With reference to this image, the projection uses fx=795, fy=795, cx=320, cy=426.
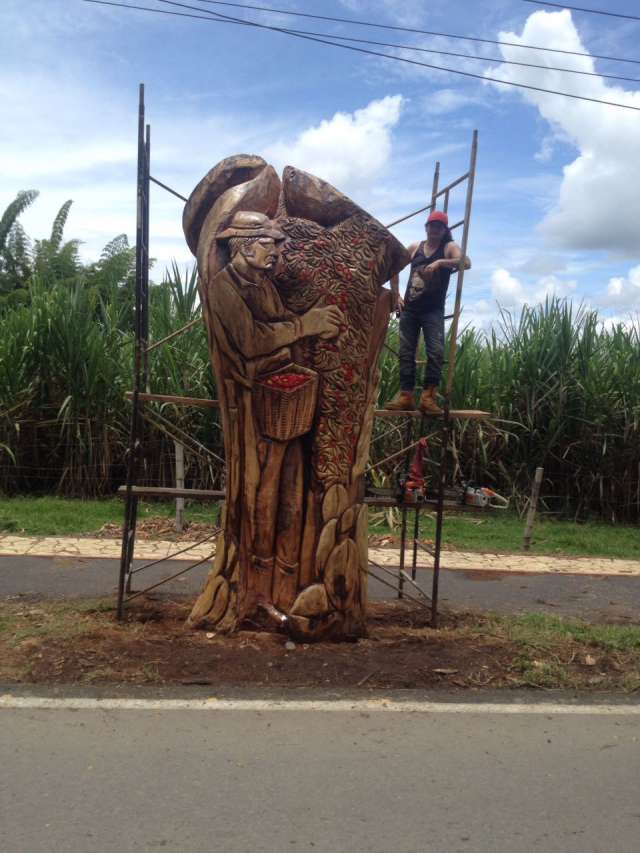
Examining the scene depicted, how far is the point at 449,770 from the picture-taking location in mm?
3320

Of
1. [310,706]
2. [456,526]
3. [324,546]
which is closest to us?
[310,706]

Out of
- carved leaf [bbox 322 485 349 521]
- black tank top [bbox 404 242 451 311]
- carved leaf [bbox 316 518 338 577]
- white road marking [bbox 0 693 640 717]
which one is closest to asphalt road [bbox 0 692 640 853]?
white road marking [bbox 0 693 640 717]

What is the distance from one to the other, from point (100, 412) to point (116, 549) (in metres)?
2.91

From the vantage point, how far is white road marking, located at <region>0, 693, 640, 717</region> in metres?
3.81

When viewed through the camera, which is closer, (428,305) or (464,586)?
(428,305)

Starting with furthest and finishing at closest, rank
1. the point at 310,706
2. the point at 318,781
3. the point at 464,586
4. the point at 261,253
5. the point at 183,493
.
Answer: the point at 464,586, the point at 183,493, the point at 261,253, the point at 310,706, the point at 318,781

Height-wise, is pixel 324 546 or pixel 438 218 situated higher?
pixel 438 218

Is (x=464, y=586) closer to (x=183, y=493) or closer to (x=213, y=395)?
(x=183, y=493)

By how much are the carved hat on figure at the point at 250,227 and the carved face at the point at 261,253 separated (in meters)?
0.05

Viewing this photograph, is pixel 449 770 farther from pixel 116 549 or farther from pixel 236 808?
pixel 116 549

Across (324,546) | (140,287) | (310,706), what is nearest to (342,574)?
(324,546)

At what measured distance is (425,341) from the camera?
211 inches

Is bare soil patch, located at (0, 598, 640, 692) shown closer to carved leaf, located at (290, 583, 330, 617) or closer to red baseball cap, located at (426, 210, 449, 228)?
carved leaf, located at (290, 583, 330, 617)

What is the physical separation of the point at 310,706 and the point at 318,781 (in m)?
0.73
